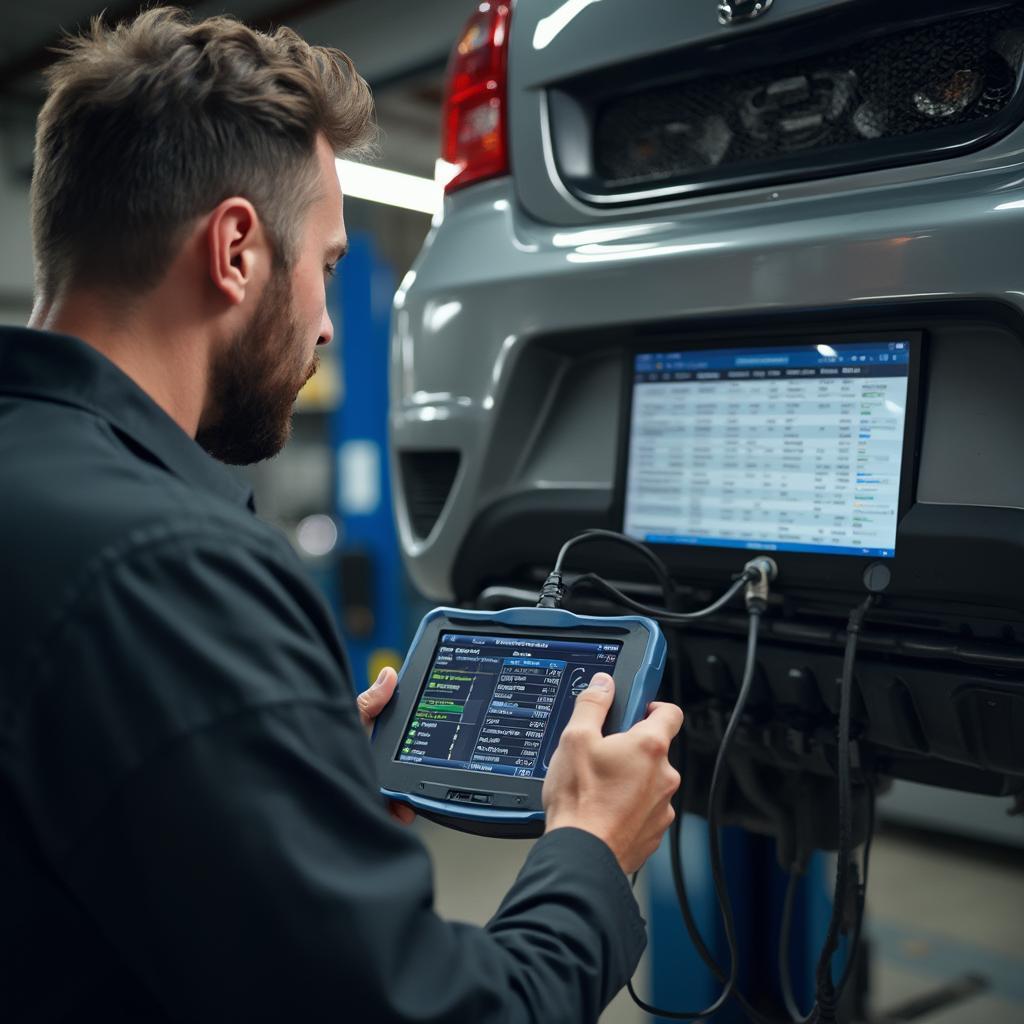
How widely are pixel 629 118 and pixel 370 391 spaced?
3.71 metres

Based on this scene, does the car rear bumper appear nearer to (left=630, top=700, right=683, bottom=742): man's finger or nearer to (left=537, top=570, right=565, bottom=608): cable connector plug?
(left=537, top=570, right=565, bottom=608): cable connector plug

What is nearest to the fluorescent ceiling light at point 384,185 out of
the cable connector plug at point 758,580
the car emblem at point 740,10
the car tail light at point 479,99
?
the car tail light at point 479,99

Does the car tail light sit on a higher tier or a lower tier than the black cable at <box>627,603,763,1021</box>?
higher

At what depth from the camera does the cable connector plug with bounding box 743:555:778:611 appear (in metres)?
1.38

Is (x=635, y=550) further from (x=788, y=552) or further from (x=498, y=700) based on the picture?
(x=498, y=700)

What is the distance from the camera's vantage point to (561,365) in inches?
64.6

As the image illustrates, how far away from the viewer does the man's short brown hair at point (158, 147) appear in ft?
3.40

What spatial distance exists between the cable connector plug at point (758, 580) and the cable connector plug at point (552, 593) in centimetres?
24

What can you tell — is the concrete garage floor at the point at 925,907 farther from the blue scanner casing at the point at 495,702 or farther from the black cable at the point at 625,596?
the blue scanner casing at the point at 495,702

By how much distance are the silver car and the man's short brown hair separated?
521 mm

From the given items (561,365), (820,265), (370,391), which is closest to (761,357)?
(820,265)

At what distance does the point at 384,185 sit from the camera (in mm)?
7895

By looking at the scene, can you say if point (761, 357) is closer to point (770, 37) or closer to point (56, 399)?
point (770, 37)

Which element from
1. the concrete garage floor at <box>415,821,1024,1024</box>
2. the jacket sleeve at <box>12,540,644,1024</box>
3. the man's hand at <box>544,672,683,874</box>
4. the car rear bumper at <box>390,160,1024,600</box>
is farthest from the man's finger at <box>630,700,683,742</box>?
the concrete garage floor at <box>415,821,1024,1024</box>
